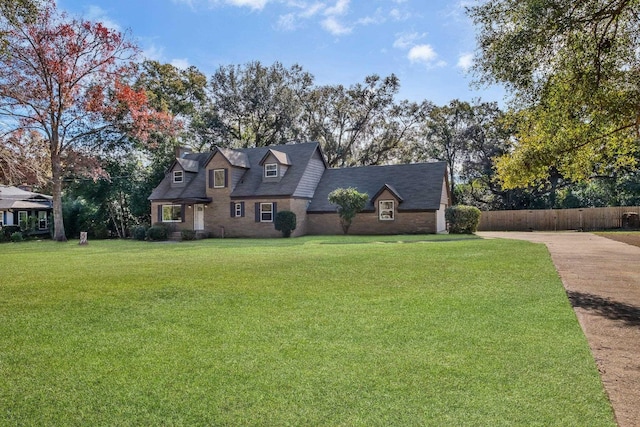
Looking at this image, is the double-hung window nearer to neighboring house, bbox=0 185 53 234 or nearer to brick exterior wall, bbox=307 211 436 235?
brick exterior wall, bbox=307 211 436 235

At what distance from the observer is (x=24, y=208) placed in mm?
36250

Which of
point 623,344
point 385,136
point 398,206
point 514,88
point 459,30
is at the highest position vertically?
point 385,136

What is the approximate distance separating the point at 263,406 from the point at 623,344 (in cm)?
419

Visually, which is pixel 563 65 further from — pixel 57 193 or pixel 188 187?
pixel 57 193

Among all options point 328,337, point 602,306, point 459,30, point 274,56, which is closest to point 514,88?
point 459,30

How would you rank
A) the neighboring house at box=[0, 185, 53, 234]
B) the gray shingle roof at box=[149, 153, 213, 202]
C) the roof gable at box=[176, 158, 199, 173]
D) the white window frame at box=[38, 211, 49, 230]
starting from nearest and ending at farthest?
the gray shingle roof at box=[149, 153, 213, 202] < the roof gable at box=[176, 158, 199, 173] < the neighboring house at box=[0, 185, 53, 234] < the white window frame at box=[38, 211, 49, 230]

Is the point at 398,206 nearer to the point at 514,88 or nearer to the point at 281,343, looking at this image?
the point at 514,88

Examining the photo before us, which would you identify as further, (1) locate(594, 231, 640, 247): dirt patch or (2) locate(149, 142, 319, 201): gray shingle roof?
(2) locate(149, 142, 319, 201): gray shingle roof

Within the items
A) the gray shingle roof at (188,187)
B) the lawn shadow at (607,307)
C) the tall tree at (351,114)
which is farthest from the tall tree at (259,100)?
the lawn shadow at (607,307)

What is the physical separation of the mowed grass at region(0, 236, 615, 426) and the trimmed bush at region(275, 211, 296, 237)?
1828cm

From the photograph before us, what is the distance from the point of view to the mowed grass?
346cm

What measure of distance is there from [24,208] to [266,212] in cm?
2170

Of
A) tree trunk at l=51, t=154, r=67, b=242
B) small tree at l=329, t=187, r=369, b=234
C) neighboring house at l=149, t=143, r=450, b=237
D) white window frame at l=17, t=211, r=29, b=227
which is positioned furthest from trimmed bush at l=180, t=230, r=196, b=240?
white window frame at l=17, t=211, r=29, b=227

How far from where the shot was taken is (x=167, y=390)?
385cm
